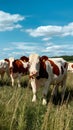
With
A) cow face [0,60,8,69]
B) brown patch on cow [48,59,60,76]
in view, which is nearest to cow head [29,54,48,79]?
brown patch on cow [48,59,60,76]

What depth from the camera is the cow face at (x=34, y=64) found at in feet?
39.3

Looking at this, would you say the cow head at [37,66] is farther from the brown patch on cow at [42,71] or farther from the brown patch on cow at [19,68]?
the brown patch on cow at [19,68]

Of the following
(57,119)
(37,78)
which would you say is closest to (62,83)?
(37,78)

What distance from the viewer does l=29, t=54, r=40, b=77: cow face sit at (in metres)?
12.0

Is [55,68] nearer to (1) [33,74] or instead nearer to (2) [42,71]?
(2) [42,71]

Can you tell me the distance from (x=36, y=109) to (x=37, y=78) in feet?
15.4

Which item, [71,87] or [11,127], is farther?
[71,87]

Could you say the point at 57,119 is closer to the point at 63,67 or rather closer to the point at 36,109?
the point at 36,109

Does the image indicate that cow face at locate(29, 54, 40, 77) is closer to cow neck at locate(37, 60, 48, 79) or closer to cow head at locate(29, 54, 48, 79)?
cow head at locate(29, 54, 48, 79)

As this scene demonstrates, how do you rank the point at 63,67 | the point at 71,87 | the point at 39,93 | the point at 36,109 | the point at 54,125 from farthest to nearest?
1. the point at 71,87
2. the point at 63,67
3. the point at 39,93
4. the point at 36,109
5. the point at 54,125

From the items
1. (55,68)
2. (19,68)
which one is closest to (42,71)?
(55,68)

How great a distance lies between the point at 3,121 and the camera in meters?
6.93

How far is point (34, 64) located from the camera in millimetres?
12312

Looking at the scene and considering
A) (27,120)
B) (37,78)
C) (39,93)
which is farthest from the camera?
(39,93)
